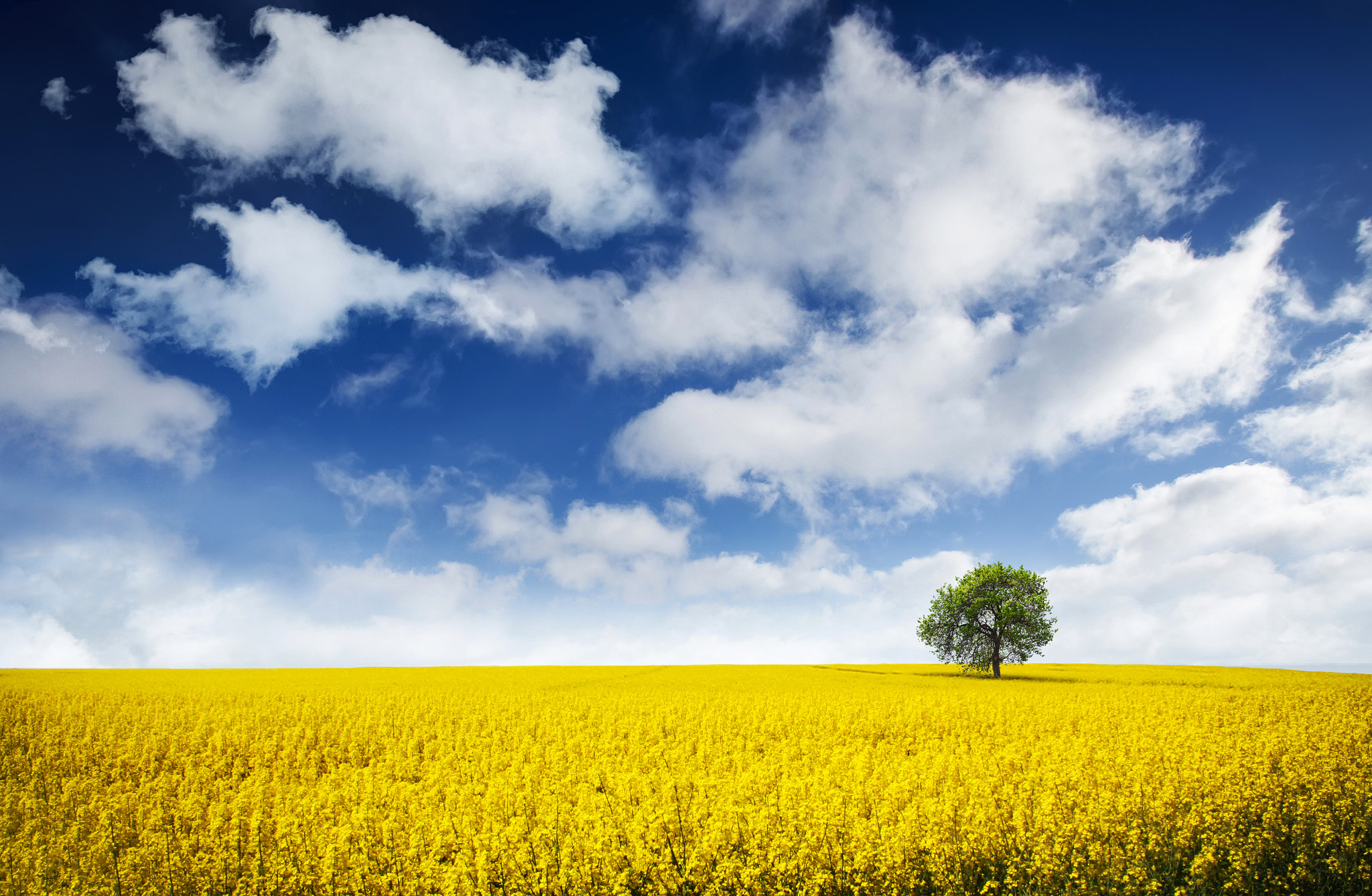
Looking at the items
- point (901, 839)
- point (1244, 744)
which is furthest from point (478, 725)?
point (1244, 744)

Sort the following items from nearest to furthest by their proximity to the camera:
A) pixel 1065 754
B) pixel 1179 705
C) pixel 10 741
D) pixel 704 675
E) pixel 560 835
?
pixel 560 835 < pixel 1065 754 < pixel 10 741 < pixel 1179 705 < pixel 704 675

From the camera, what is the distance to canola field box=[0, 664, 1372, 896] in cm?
713

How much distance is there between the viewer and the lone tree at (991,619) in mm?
39656

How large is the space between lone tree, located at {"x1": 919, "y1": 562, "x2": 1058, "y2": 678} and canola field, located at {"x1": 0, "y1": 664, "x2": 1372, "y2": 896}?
1995 cm

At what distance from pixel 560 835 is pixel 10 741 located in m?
18.5

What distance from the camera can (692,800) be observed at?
9461mm

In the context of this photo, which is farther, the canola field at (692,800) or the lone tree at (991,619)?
the lone tree at (991,619)

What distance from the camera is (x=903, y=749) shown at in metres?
14.6

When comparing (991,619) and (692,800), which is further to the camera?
(991,619)

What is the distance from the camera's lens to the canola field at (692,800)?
7129 millimetres

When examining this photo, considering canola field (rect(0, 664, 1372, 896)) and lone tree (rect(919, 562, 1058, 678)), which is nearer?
canola field (rect(0, 664, 1372, 896))

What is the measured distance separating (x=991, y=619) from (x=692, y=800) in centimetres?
3960

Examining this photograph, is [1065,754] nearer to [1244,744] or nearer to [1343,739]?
[1244,744]

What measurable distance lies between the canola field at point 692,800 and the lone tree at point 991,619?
19947 mm
